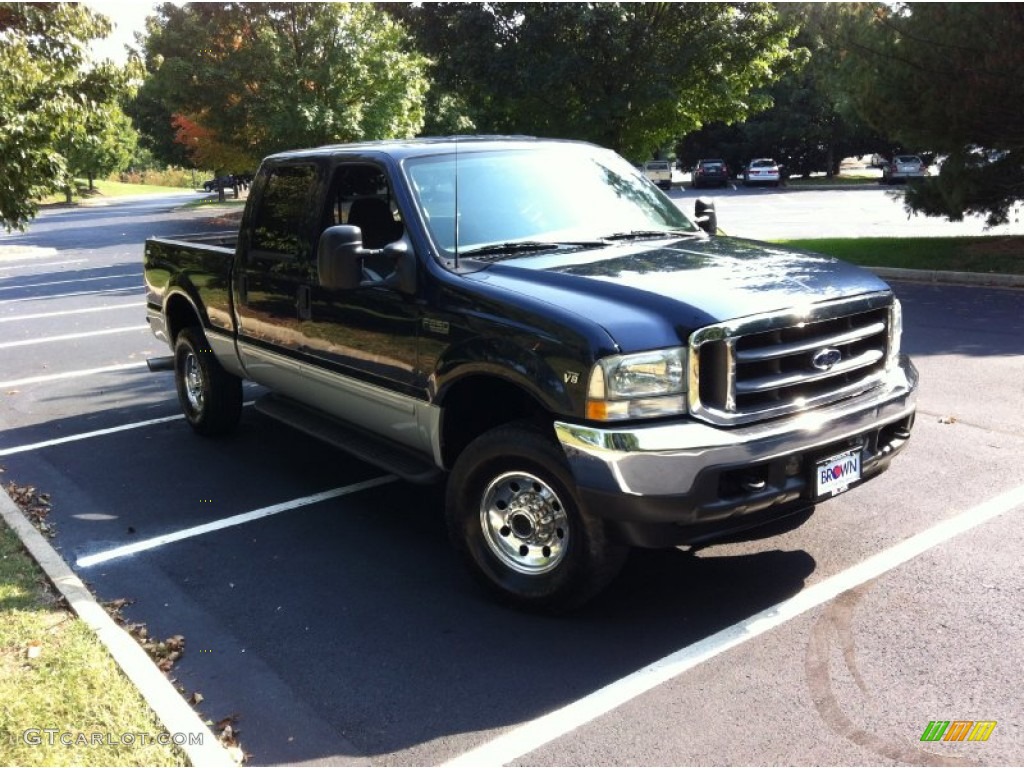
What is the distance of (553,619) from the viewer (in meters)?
4.35

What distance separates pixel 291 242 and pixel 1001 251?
537 inches

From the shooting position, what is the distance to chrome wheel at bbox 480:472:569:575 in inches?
167

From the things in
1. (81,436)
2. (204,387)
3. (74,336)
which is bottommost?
(81,436)

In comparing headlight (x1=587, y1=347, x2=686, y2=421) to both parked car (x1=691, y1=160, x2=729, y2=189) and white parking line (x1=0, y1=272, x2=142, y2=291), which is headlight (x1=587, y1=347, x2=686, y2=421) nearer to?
white parking line (x1=0, y1=272, x2=142, y2=291)

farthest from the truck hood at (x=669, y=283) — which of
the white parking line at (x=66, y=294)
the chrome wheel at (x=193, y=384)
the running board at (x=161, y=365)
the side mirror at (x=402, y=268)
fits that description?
the white parking line at (x=66, y=294)

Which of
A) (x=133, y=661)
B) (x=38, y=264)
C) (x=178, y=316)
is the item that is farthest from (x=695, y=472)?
(x=38, y=264)

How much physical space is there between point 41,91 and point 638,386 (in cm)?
519

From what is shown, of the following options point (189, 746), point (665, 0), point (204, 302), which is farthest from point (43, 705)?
point (665, 0)

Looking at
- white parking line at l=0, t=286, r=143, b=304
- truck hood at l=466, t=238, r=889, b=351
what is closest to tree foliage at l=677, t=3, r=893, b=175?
white parking line at l=0, t=286, r=143, b=304

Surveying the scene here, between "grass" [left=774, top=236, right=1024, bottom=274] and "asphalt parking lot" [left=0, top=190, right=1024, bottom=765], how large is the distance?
8.25 m

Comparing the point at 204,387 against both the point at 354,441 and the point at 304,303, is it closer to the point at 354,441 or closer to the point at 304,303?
the point at 304,303

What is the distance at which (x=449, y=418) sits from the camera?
4.76 metres

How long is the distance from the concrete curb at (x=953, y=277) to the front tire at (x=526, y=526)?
464 inches

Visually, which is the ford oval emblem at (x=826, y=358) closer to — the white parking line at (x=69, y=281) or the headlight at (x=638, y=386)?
the headlight at (x=638, y=386)
